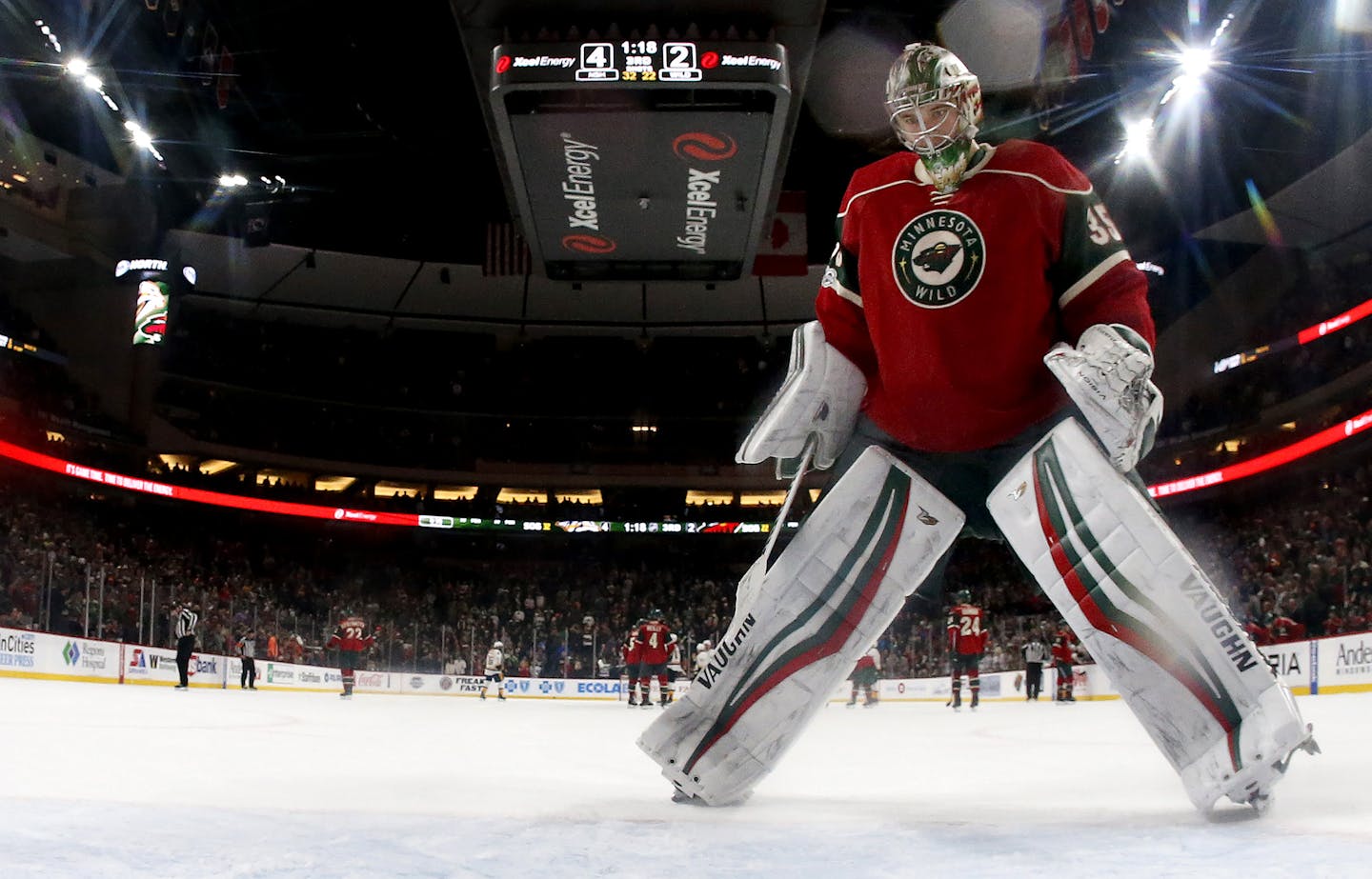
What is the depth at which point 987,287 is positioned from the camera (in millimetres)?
2486

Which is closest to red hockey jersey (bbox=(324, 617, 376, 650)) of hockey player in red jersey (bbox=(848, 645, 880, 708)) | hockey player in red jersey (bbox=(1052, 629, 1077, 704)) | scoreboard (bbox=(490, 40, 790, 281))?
hockey player in red jersey (bbox=(848, 645, 880, 708))

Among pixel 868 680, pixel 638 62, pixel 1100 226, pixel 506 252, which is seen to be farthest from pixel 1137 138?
pixel 1100 226

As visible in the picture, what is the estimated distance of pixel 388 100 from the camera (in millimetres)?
13773

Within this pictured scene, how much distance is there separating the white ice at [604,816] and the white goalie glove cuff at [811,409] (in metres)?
0.83

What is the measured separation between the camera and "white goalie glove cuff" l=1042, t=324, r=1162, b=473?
2.26 metres

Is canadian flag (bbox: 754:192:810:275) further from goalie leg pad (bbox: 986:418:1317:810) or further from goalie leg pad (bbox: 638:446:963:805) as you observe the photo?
goalie leg pad (bbox: 986:418:1317:810)

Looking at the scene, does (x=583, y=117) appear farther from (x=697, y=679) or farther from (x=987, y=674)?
(x=987, y=674)

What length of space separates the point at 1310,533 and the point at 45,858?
20217 millimetres

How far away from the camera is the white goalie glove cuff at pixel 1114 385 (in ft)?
7.40

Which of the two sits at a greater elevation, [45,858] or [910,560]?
[910,560]

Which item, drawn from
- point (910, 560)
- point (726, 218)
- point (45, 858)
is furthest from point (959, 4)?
point (45, 858)

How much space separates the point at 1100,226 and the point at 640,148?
5.13m

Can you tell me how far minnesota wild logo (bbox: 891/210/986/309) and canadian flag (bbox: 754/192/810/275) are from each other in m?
9.79

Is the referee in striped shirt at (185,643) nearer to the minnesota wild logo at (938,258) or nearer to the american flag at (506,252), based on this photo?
the american flag at (506,252)
